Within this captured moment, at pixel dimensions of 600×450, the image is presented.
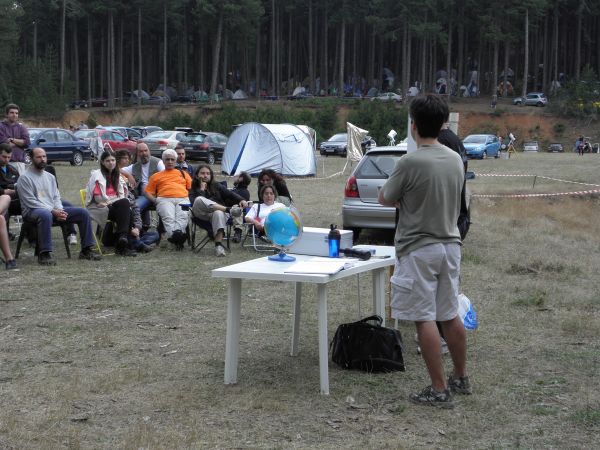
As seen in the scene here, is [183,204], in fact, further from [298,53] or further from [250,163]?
[298,53]

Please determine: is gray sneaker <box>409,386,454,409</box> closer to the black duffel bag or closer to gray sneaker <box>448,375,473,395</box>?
gray sneaker <box>448,375,473,395</box>

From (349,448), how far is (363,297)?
383 centimetres

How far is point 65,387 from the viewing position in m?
5.00

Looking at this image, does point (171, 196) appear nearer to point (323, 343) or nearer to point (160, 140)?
point (323, 343)

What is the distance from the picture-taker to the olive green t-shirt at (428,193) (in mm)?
4641

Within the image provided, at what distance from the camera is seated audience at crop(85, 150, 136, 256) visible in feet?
33.5

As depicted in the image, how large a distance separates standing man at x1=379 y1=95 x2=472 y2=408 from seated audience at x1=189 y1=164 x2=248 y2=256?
5780mm

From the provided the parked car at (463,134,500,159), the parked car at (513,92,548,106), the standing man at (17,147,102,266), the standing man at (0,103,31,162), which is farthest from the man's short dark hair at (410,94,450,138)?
the parked car at (513,92,548,106)

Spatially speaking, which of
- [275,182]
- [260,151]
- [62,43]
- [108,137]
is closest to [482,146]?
[260,151]

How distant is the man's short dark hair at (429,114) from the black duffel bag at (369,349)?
142 cm

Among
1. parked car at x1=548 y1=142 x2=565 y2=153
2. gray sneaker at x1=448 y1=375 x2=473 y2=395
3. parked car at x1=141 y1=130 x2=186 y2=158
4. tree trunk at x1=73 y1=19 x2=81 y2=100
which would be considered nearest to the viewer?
gray sneaker at x1=448 y1=375 x2=473 y2=395

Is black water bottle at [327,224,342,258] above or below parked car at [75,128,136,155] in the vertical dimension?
below

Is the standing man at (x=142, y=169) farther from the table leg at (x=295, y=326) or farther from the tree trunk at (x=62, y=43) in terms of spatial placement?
the tree trunk at (x=62, y=43)

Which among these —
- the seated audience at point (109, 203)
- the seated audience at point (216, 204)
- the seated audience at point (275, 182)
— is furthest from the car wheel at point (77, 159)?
the seated audience at point (109, 203)
